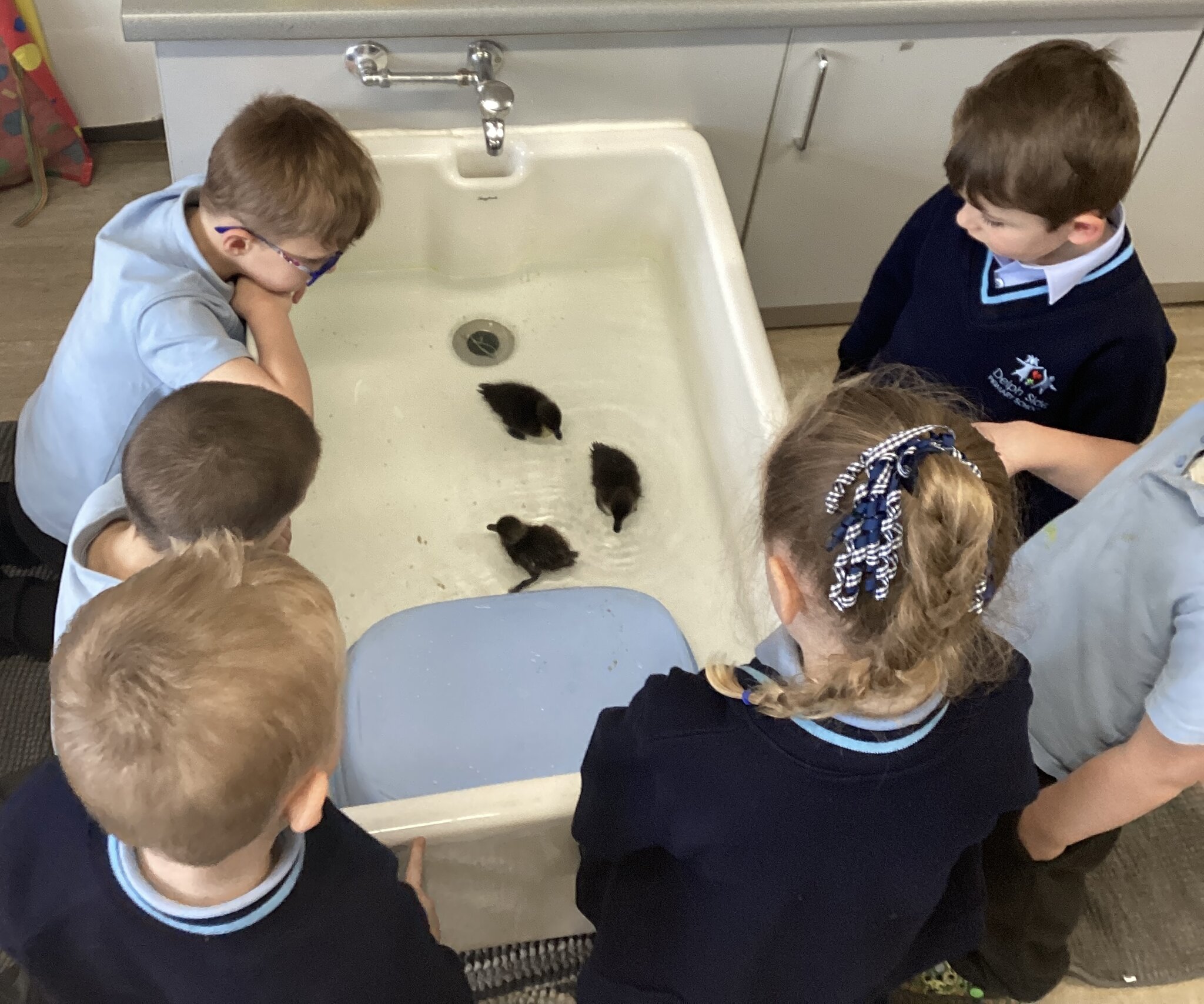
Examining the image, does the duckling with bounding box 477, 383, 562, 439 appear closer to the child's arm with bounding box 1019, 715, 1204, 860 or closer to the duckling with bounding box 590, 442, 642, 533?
the duckling with bounding box 590, 442, 642, 533

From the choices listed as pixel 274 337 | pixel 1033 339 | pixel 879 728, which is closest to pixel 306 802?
pixel 879 728

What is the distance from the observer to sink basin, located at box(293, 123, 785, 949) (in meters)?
1.41

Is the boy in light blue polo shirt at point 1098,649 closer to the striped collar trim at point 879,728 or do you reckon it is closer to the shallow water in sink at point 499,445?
the striped collar trim at point 879,728

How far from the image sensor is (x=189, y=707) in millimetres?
584

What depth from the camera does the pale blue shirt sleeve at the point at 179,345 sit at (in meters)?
1.03

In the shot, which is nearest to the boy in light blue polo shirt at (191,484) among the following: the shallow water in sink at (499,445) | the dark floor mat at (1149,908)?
the shallow water in sink at (499,445)

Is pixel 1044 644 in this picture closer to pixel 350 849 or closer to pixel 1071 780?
pixel 1071 780

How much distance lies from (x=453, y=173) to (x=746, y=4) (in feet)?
1.59

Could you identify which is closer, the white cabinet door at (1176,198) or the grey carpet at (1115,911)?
the grey carpet at (1115,911)

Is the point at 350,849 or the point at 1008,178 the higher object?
the point at 1008,178

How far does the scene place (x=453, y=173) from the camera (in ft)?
4.87

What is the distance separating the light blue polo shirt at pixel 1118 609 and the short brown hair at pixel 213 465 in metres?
0.66

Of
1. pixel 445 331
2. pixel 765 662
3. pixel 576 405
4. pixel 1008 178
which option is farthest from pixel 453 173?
pixel 765 662

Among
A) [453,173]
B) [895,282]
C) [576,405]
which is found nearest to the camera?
[895,282]
